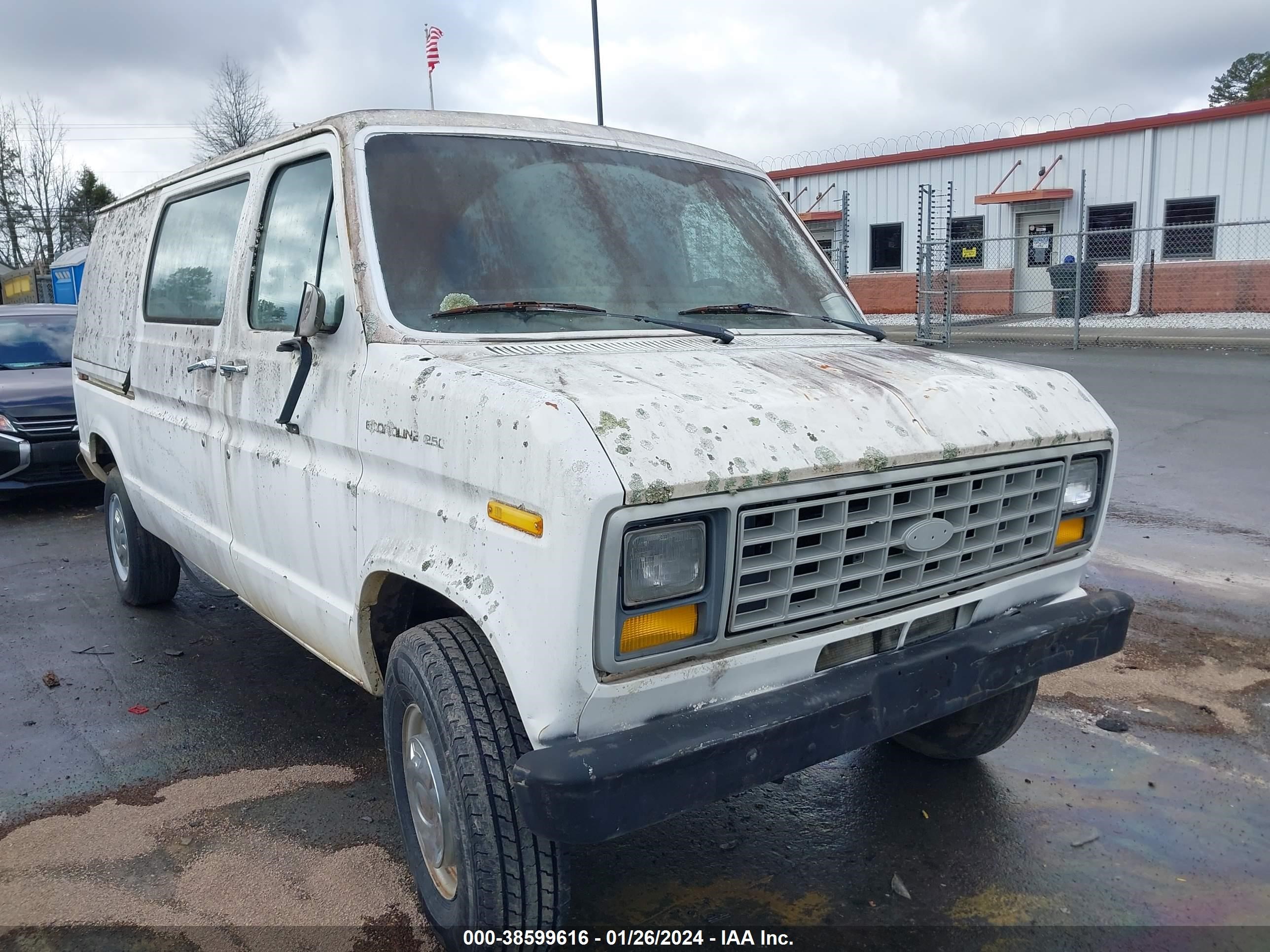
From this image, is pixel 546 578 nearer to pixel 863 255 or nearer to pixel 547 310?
pixel 547 310

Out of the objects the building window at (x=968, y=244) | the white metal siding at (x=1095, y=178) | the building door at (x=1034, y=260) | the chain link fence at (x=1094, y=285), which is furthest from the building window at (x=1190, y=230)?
the building window at (x=968, y=244)

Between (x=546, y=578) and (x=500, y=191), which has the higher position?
(x=500, y=191)

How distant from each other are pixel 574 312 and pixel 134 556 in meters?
3.47

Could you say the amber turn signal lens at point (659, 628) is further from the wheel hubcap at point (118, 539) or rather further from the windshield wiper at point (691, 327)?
the wheel hubcap at point (118, 539)

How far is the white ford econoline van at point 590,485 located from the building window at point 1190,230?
20259 millimetres

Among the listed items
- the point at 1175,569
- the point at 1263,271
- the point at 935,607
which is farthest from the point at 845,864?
the point at 1263,271

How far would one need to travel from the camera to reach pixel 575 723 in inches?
85.7

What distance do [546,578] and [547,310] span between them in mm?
1124

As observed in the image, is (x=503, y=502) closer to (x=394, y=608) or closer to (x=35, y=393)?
(x=394, y=608)

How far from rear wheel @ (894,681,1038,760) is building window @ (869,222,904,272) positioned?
76.1ft

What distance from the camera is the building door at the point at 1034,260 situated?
23.2 meters

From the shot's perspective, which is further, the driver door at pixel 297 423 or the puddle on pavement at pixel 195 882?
the driver door at pixel 297 423

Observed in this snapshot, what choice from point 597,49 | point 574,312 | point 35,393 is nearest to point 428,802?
point 574,312

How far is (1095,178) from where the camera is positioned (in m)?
22.2
